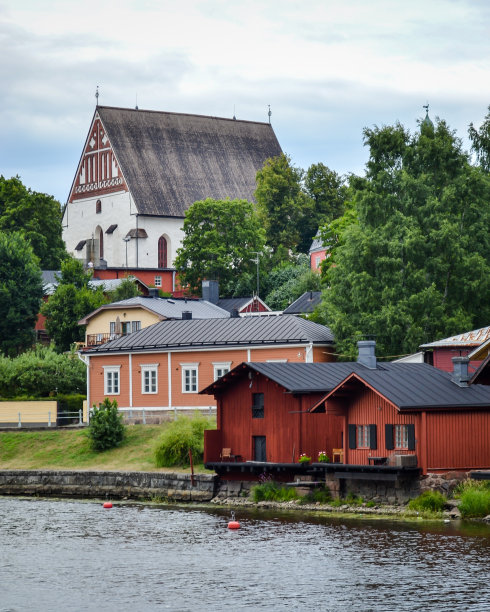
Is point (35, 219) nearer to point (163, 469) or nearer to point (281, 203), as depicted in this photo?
point (281, 203)

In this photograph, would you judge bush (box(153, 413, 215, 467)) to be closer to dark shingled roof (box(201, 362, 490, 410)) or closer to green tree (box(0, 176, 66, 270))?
dark shingled roof (box(201, 362, 490, 410))

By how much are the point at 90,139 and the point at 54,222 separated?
12540 mm

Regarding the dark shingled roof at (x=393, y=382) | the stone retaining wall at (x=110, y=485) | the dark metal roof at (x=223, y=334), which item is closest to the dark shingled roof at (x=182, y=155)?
the dark metal roof at (x=223, y=334)

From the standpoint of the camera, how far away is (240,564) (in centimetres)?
3734

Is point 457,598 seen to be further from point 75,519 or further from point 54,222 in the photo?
point 54,222

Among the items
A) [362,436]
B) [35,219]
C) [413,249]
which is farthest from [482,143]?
[35,219]

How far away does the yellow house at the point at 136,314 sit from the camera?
7844cm

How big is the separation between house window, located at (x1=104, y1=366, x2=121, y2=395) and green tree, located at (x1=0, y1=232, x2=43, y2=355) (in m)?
26.7

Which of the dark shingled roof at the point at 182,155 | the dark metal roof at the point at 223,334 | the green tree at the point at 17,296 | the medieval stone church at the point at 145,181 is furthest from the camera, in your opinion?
the dark shingled roof at the point at 182,155

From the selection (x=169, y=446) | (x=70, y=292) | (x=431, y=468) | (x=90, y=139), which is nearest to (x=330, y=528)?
(x=431, y=468)

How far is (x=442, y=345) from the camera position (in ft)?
190

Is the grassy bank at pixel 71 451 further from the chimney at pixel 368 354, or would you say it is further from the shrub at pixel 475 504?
the shrub at pixel 475 504

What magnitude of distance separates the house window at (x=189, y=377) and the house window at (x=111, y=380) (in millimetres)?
4502

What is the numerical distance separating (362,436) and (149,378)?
23.3 metres
